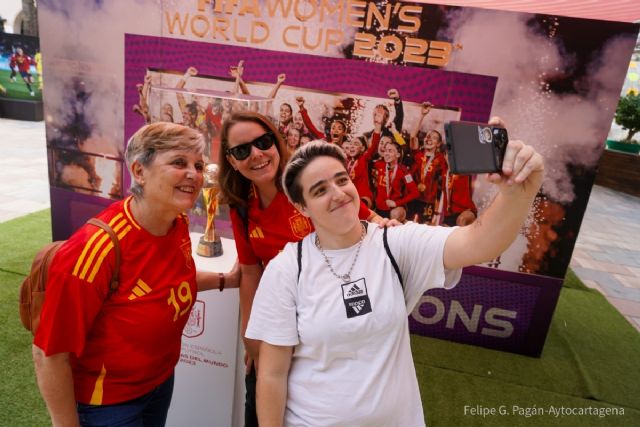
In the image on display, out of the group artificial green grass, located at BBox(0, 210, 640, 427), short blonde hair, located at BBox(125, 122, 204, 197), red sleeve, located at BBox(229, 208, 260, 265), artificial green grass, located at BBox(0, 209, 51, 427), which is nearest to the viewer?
short blonde hair, located at BBox(125, 122, 204, 197)

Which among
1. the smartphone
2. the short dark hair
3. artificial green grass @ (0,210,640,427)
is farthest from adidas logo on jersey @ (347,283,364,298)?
artificial green grass @ (0,210,640,427)

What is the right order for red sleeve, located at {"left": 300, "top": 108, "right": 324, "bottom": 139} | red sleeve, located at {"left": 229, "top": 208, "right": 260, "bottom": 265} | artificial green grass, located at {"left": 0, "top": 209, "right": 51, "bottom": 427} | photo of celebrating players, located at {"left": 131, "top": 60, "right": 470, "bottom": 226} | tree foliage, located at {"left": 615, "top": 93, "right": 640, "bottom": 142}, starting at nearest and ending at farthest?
red sleeve, located at {"left": 229, "top": 208, "right": 260, "bottom": 265}
artificial green grass, located at {"left": 0, "top": 209, "right": 51, "bottom": 427}
photo of celebrating players, located at {"left": 131, "top": 60, "right": 470, "bottom": 226}
red sleeve, located at {"left": 300, "top": 108, "right": 324, "bottom": 139}
tree foliage, located at {"left": 615, "top": 93, "right": 640, "bottom": 142}

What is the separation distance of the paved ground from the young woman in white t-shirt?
4.48 metres

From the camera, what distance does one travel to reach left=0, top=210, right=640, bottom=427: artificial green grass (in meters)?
2.79

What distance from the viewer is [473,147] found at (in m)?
0.92

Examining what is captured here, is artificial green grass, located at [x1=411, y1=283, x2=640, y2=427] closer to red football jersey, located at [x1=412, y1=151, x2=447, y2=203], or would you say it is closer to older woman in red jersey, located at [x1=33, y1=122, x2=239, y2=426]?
red football jersey, located at [x1=412, y1=151, x2=447, y2=203]

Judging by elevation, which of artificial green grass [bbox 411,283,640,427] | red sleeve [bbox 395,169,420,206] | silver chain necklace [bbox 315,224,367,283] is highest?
silver chain necklace [bbox 315,224,367,283]

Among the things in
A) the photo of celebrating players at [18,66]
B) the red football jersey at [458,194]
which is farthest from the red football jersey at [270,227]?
the photo of celebrating players at [18,66]

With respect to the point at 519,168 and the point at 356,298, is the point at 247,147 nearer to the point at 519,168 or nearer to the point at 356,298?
the point at 356,298

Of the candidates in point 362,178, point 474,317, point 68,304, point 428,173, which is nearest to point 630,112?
point 474,317

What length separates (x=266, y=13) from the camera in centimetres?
327

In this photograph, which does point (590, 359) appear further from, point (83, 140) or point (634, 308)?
point (83, 140)

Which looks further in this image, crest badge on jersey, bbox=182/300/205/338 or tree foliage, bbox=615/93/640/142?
tree foliage, bbox=615/93/640/142

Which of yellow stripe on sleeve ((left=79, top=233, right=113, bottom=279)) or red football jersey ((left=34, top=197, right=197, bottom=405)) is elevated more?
yellow stripe on sleeve ((left=79, top=233, right=113, bottom=279))
